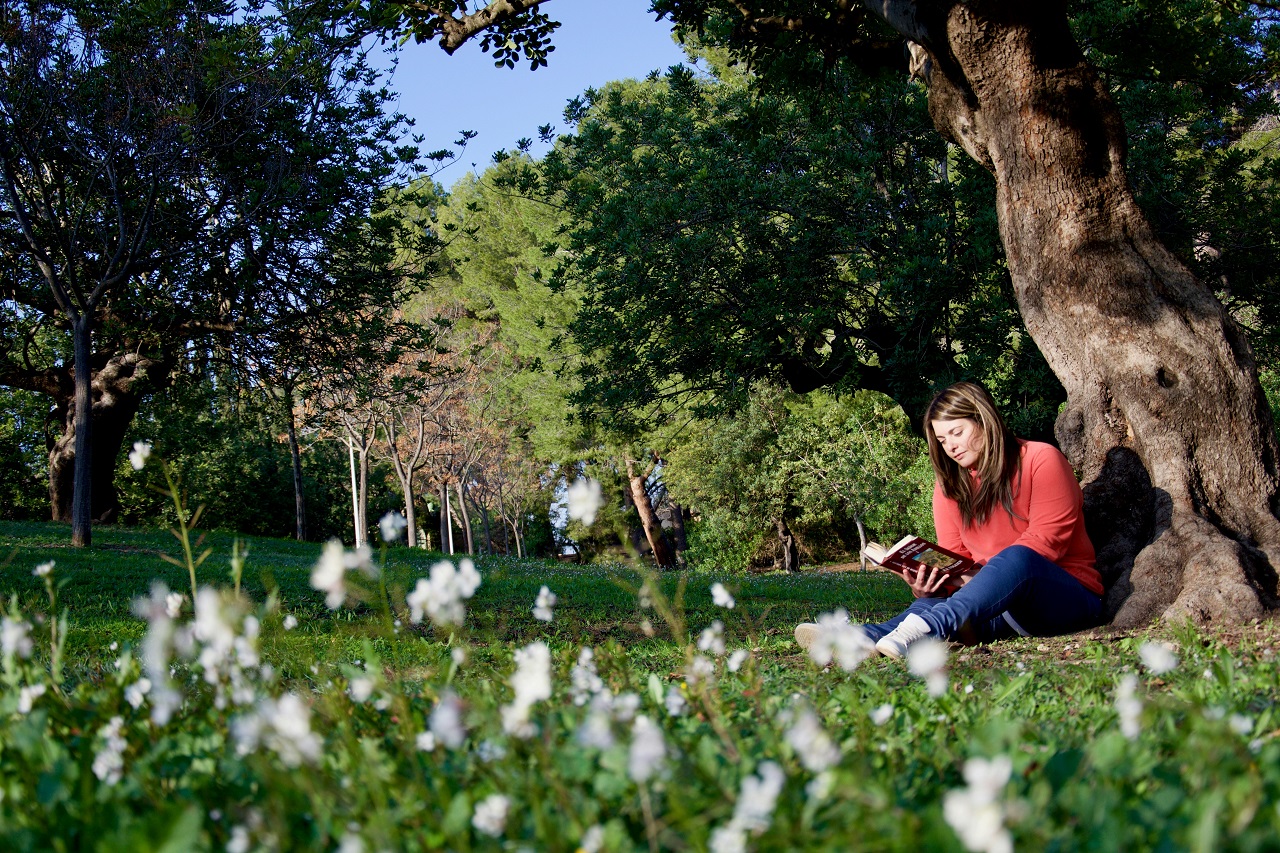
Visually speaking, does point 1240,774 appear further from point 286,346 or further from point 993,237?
point 286,346

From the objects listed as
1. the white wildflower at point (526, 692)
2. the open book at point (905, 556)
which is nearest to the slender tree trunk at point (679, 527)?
the open book at point (905, 556)

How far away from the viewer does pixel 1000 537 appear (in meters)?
5.01

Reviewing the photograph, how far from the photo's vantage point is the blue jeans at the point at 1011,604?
4.46 metres

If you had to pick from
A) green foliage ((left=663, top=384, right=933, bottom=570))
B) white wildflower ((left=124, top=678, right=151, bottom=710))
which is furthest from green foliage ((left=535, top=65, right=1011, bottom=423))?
green foliage ((left=663, top=384, right=933, bottom=570))

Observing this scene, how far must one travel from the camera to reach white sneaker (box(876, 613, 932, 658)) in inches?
167

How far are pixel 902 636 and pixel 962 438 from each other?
1.20 metres

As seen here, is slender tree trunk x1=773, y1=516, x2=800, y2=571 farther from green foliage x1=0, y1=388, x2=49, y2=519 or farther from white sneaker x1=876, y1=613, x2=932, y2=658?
white sneaker x1=876, y1=613, x2=932, y2=658

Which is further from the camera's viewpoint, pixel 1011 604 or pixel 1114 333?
pixel 1114 333

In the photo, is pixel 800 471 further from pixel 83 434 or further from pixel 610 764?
pixel 610 764

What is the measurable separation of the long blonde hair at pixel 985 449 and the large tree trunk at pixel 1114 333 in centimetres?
90

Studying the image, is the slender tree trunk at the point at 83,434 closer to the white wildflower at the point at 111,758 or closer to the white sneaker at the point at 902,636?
the white sneaker at the point at 902,636

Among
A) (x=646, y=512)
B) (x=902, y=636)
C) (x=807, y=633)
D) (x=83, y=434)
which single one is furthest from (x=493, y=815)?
(x=646, y=512)

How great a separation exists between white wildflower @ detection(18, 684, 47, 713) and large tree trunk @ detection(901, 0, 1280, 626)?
472 cm

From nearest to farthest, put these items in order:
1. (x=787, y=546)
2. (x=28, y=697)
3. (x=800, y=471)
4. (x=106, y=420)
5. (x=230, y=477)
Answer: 1. (x=28, y=697)
2. (x=106, y=420)
3. (x=800, y=471)
4. (x=230, y=477)
5. (x=787, y=546)
